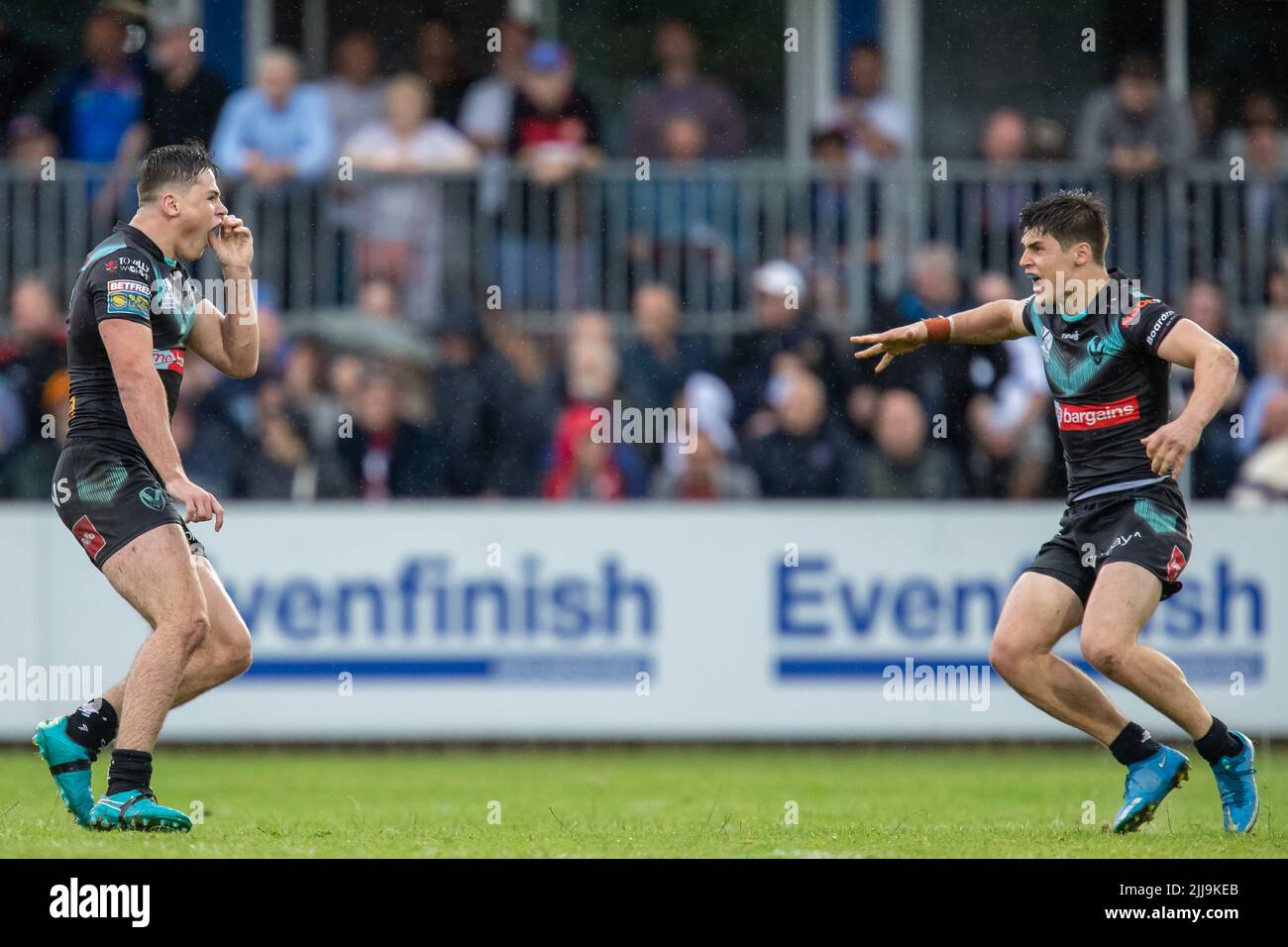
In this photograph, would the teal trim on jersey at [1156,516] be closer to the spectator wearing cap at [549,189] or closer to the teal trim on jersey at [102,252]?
the teal trim on jersey at [102,252]

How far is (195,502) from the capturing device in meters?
A: 6.92

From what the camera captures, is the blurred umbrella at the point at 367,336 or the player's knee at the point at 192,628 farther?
the blurred umbrella at the point at 367,336

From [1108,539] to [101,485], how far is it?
3.90 metres

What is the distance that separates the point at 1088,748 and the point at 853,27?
6539 mm

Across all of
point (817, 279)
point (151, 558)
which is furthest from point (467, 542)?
point (151, 558)

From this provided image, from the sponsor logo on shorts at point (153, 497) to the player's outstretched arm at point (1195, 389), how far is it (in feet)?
12.0

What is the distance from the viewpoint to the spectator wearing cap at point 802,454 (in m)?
13.1

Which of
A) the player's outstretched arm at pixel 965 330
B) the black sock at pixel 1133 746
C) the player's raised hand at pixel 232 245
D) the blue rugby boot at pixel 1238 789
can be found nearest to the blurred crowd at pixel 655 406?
the player's outstretched arm at pixel 965 330

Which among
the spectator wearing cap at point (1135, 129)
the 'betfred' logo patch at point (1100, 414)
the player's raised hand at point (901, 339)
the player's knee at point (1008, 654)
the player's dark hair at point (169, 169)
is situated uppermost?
the spectator wearing cap at point (1135, 129)

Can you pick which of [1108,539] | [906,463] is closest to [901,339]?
[1108,539]

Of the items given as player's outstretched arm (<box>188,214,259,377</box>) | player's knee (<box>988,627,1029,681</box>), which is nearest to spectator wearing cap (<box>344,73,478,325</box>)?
player's outstretched arm (<box>188,214,259,377</box>)

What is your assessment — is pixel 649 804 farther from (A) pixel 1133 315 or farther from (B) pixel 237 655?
(A) pixel 1133 315

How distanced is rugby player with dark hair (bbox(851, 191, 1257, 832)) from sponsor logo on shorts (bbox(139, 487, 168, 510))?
10.8 ft

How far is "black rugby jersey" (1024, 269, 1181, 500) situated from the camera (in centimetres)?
779
